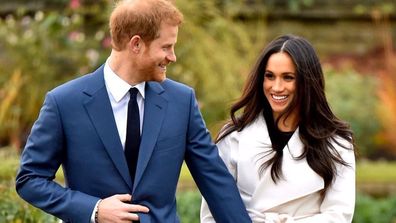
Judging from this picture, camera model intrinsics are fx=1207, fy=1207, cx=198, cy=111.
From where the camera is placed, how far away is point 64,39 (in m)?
12.3

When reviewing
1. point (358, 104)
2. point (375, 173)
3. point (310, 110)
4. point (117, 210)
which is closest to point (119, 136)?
point (117, 210)

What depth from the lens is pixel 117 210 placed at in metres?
4.54

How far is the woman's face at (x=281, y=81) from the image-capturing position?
15.9 feet

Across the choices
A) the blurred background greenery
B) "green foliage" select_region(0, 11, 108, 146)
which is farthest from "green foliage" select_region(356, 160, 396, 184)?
"green foliage" select_region(0, 11, 108, 146)

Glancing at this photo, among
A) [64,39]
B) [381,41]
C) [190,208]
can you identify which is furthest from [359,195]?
[381,41]

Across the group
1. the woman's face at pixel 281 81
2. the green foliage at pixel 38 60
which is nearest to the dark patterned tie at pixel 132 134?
the woman's face at pixel 281 81

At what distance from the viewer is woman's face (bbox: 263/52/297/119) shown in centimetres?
486

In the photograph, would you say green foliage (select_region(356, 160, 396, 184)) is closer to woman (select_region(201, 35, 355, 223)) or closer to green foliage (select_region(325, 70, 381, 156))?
green foliage (select_region(325, 70, 381, 156))

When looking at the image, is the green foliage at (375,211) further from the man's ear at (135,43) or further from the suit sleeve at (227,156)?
the man's ear at (135,43)

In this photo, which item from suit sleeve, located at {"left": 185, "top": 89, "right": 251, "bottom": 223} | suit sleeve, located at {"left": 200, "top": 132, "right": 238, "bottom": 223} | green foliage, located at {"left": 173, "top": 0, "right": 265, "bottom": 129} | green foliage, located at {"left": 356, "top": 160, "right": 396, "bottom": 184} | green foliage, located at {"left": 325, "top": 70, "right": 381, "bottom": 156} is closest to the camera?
suit sleeve, located at {"left": 185, "top": 89, "right": 251, "bottom": 223}

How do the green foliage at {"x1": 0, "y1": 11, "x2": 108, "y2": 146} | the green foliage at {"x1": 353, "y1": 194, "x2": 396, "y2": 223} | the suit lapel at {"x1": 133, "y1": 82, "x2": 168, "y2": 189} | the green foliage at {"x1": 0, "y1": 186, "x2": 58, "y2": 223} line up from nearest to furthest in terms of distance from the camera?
the suit lapel at {"x1": 133, "y1": 82, "x2": 168, "y2": 189} → the green foliage at {"x1": 0, "y1": 186, "x2": 58, "y2": 223} → the green foliage at {"x1": 353, "y1": 194, "x2": 396, "y2": 223} → the green foliage at {"x1": 0, "y1": 11, "x2": 108, "y2": 146}

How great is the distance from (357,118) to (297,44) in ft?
25.2

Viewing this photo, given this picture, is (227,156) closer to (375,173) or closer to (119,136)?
(119,136)

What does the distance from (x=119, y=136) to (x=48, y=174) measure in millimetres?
307
